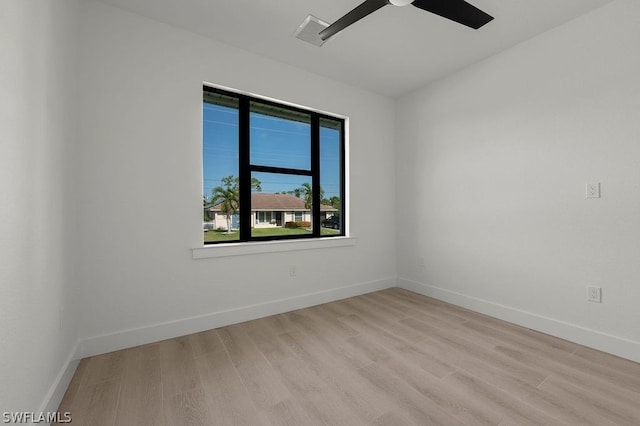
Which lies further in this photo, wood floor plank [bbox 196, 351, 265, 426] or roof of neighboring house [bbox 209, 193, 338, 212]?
roof of neighboring house [bbox 209, 193, 338, 212]

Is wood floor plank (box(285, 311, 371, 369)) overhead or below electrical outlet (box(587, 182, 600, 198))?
below

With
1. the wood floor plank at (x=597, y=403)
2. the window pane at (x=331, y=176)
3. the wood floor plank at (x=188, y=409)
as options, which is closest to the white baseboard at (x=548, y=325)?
the wood floor plank at (x=597, y=403)

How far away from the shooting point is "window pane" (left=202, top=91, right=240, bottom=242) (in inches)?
106

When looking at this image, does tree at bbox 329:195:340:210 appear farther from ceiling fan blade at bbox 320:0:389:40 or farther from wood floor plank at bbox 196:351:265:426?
wood floor plank at bbox 196:351:265:426

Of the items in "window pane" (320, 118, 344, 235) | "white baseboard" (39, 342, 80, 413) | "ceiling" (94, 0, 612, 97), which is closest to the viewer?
"white baseboard" (39, 342, 80, 413)

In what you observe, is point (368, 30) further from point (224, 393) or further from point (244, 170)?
point (224, 393)

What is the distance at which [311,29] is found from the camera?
2277 millimetres

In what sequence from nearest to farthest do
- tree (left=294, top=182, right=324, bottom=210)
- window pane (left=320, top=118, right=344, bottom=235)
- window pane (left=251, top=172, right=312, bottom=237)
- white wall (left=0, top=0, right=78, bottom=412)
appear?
white wall (left=0, top=0, right=78, bottom=412), window pane (left=251, top=172, right=312, bottom=237), tree (left=294, top=182, right=324, bottom=210), window pane (left=320, top=118, right=344, bottom=235)

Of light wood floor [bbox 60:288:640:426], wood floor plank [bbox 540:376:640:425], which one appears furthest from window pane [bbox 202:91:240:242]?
wood floor plank [bbox 540:376:640:425]

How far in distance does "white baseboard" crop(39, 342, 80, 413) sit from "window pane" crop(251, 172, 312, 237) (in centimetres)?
164

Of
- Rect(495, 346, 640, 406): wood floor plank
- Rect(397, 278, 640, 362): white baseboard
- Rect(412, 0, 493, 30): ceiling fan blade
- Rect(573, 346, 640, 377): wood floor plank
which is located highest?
Rect(412, 0, 493, 30): ceiling fan blade

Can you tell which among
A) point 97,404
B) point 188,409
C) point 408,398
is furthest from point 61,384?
point 408,398

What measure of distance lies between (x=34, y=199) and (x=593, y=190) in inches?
147

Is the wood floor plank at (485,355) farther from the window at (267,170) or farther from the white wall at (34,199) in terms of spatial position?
the white wall at (34,199)
